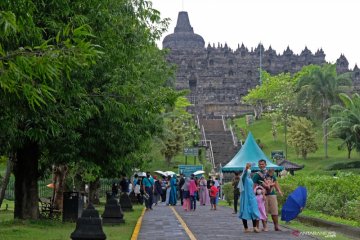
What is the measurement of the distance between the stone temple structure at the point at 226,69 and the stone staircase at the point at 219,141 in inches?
760

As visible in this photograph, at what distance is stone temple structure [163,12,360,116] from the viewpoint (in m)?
97.6

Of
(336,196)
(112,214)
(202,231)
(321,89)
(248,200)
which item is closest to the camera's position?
(248,200)

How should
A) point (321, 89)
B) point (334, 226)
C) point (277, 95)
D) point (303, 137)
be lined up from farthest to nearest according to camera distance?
point (277, 95) → point (321, 89) → point (303, 137) → point (334, 226)

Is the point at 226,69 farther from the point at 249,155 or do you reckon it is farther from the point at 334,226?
the point at 334,226

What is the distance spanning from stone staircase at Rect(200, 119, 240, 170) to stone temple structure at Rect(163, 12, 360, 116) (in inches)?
760

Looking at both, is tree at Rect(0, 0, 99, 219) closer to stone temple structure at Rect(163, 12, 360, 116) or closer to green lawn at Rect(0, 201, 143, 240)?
green lawn at Rect(0, 201, 143, 240)

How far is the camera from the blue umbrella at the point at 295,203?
14.8m

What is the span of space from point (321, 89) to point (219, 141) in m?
11.1

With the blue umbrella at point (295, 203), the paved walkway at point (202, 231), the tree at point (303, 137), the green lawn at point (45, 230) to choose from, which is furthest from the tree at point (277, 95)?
the green lawn at point (45, 230)

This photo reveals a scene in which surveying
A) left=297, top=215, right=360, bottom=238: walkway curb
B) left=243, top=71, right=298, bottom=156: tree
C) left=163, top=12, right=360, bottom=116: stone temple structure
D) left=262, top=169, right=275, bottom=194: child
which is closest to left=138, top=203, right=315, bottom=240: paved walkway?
left=262, top=169, right=275, bottom=194: child

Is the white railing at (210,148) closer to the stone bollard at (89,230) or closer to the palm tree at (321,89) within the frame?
the palm tree at (321,89)

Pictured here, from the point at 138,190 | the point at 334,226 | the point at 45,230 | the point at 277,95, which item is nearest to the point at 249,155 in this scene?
the point at 138,190

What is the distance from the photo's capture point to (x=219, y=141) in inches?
2500

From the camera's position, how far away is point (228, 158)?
5706cm
